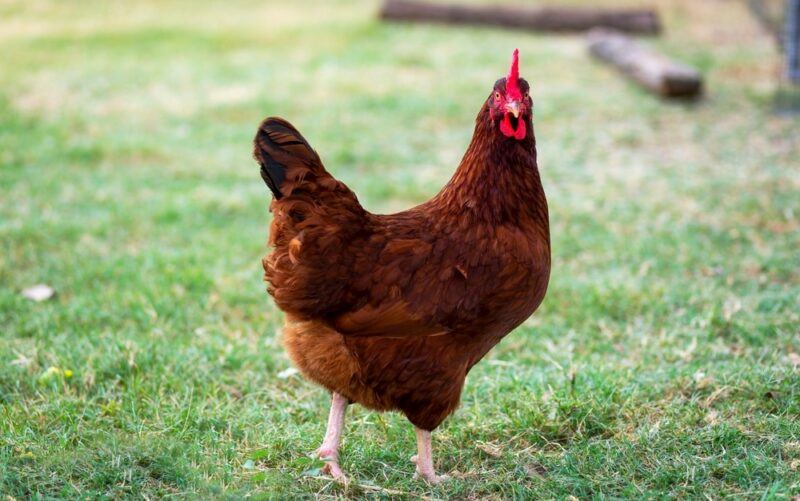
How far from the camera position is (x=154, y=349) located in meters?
4.48

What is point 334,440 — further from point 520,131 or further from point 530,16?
point 530,16

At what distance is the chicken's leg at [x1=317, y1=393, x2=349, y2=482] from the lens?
347cm

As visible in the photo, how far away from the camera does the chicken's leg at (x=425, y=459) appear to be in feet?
11.4

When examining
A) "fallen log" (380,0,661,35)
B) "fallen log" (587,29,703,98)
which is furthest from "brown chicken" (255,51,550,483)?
"fallen log" (380,0,661,35)

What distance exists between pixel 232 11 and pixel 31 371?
40.8 ft

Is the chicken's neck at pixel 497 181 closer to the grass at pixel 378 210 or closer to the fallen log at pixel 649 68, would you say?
the grass at pixel 378 210

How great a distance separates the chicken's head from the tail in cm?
77

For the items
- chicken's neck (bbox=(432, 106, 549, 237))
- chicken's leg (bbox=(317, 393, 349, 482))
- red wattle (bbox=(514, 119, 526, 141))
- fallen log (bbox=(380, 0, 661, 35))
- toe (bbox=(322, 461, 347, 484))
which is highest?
fallen log (bbox=(380, 0, 661, 35))

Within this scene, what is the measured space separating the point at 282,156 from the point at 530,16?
1189cm

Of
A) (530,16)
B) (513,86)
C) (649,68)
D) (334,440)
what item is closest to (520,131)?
(513,86)

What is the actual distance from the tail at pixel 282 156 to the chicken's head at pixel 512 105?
77cm

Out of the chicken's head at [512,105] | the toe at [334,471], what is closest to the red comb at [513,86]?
the chicken's head at [512,105]

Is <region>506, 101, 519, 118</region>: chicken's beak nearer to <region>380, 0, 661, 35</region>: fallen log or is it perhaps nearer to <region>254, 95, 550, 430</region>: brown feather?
<region>254, 95, 550, 430</region>: brown feather

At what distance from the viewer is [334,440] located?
3588mm
